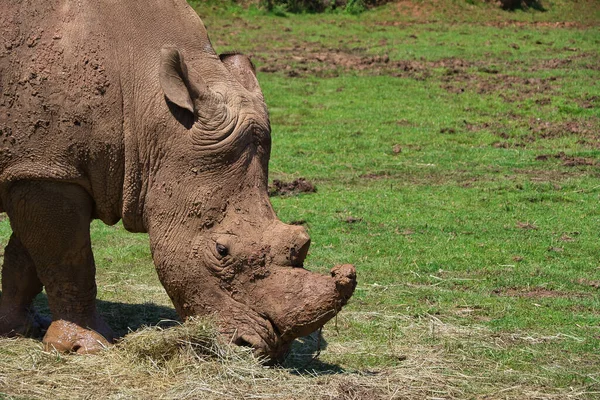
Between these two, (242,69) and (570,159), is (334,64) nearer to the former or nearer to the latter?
(570,159)

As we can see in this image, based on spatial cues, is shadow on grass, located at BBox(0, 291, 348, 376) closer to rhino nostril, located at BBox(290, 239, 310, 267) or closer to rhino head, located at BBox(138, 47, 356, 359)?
rhino head, located at BBox(138, 47, 356, 359)

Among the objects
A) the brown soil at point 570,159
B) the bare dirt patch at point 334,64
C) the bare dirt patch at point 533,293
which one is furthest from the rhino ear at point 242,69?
the bare dirt patch at point 334,64

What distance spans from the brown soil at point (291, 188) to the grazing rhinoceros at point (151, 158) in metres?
5.64

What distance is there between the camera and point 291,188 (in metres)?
12.9

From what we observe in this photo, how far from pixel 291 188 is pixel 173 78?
630cm

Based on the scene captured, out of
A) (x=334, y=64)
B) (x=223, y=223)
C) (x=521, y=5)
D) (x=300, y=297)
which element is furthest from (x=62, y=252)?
(x=521, y=5)

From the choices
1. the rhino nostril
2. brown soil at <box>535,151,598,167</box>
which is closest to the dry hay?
the rhino nostril

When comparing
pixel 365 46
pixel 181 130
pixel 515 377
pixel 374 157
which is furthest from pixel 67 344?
pixel 365 46

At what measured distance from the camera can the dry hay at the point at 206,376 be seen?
21.0ft

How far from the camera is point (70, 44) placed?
6.89 m

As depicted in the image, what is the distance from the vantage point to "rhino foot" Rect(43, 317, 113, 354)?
23.6 feet

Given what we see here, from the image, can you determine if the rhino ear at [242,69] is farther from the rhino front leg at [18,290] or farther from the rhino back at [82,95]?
the rhino front leg at [18,290]

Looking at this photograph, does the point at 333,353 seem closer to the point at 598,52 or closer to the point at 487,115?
the point at 487,115

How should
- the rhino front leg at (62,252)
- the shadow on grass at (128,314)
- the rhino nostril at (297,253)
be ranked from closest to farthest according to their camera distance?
the rhino nostril at (297,253), the rhino front leg at (62,252), the shadow on grass at (128,314)
